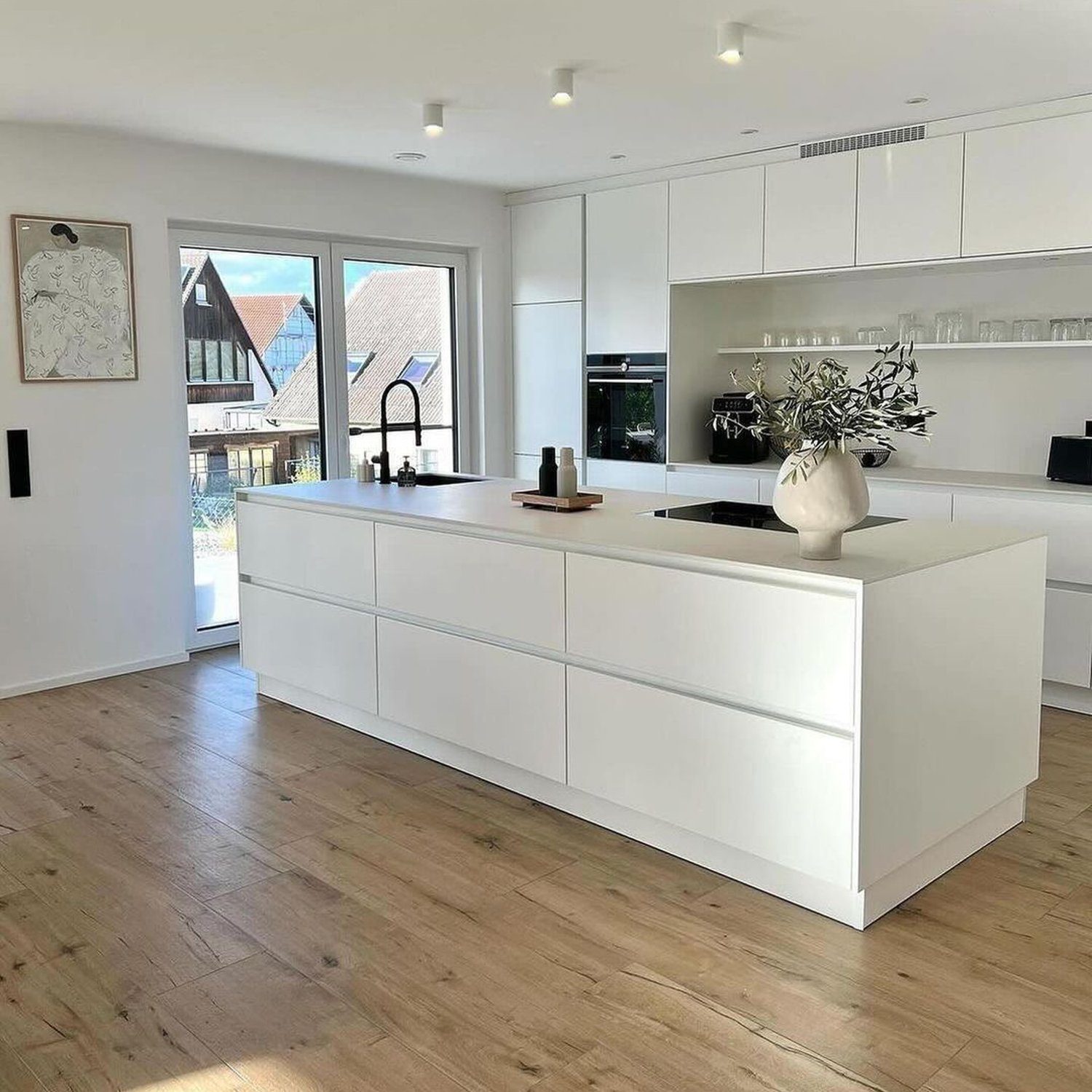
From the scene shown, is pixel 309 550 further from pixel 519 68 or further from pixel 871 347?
pixel 871 347

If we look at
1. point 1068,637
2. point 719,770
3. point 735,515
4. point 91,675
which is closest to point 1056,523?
point 1068,637

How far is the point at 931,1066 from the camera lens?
231 cm

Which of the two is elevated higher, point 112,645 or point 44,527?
point 44,527

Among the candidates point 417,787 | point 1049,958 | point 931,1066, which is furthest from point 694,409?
point 931,1066

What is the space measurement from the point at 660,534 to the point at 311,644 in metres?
1.77

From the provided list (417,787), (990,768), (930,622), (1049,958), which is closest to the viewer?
(1049,958)

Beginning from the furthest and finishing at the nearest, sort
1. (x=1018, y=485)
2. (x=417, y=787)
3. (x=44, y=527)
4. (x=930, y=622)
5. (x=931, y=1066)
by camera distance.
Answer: (x=44, y=527) → (x=1018, y=485) → (x=417, y=787) → (x=930, y=622) → (x=931, y=1066)

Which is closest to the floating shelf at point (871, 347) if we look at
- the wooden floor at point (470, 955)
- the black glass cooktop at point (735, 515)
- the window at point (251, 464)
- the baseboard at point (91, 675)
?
the black glass cooktop at point (735, 515)

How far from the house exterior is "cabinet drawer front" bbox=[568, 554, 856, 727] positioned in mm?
3104

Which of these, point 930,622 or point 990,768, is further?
point 990,768

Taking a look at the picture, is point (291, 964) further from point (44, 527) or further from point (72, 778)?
point (44, 527)

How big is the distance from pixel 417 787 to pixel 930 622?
6.02 ft

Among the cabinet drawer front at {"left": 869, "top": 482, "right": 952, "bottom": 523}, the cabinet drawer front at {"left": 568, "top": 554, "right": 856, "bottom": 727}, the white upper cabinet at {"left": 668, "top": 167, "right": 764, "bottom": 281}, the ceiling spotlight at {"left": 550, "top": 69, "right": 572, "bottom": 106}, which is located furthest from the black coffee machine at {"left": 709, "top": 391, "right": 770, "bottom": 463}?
the cabinet drawer front at {"left": 568, "top": 554, "right": 856, "bottom": 727}

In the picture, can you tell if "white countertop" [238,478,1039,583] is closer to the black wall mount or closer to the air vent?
the black wall mount
